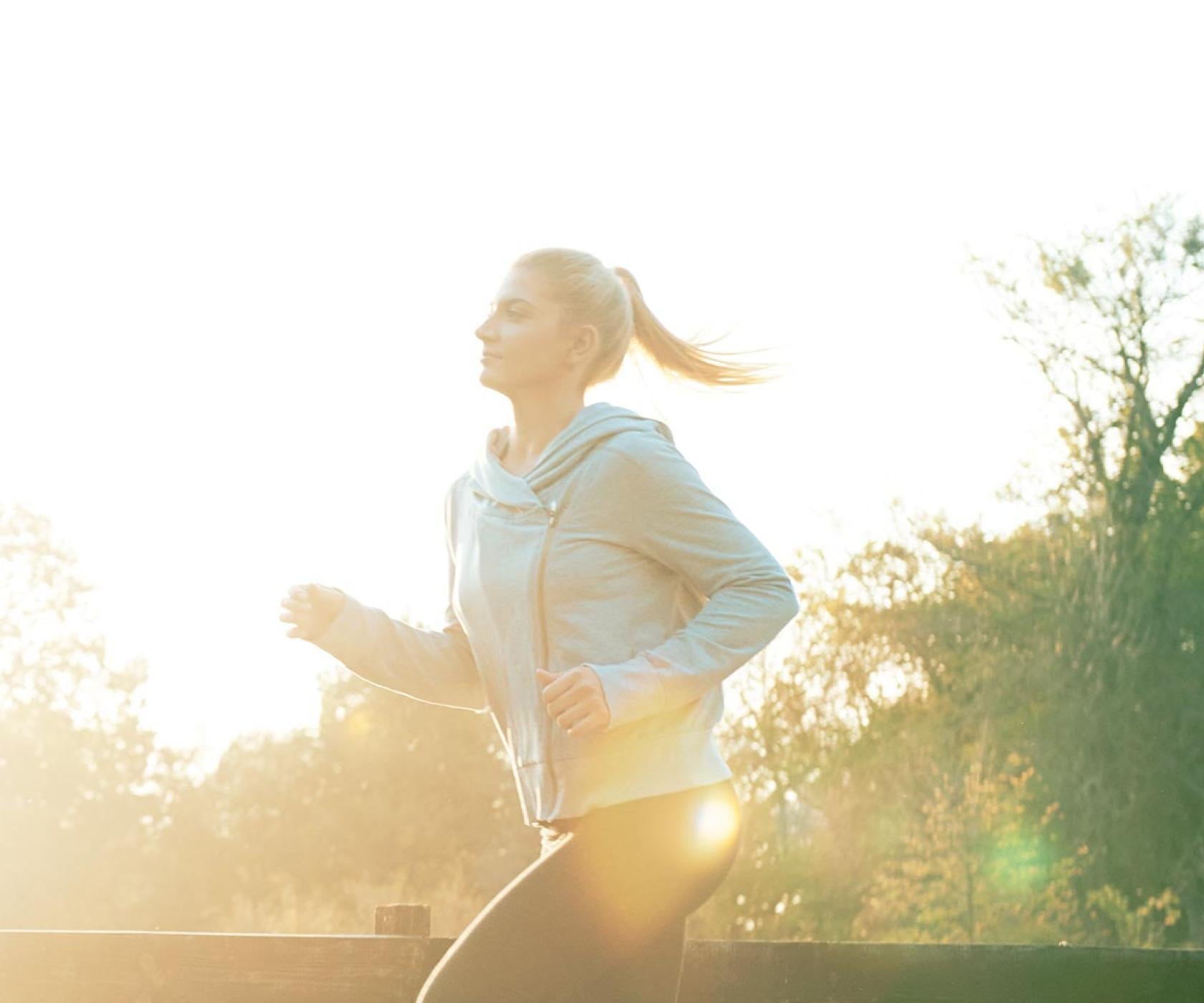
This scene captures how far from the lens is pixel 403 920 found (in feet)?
13.3

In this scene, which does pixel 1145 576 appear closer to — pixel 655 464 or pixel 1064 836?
pixel 1064 836

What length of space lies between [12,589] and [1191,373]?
2484cm

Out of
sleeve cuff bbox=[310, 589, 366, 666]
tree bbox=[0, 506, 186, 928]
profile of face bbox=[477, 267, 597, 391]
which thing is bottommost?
tree bbox=[0, 506, 186, 928]

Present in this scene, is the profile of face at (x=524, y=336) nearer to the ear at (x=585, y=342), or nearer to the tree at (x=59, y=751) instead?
the ear at (x=585, y=342)

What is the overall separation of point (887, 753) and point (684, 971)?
30550 millimetres

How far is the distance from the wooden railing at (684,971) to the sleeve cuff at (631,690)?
125 centimetres

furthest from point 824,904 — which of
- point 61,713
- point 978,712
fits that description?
point 61,713

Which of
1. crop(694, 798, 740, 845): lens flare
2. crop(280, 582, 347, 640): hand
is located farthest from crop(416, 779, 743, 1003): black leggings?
crop(280, 582, 347, 640): hand

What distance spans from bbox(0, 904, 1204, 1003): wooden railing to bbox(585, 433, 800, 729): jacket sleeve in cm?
119

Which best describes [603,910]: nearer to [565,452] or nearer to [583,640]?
[583,640]

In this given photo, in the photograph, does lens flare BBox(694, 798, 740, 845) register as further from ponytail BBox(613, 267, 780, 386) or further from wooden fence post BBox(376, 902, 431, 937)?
wooden fence post BBox(376, 902, 431, 937)

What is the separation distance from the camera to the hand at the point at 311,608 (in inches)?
120

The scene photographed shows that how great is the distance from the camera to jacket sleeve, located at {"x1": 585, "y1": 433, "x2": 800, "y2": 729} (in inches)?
106

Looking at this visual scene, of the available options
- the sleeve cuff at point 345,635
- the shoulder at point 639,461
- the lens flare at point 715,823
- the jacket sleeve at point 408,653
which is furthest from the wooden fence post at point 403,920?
the shoulder at point 639,461
